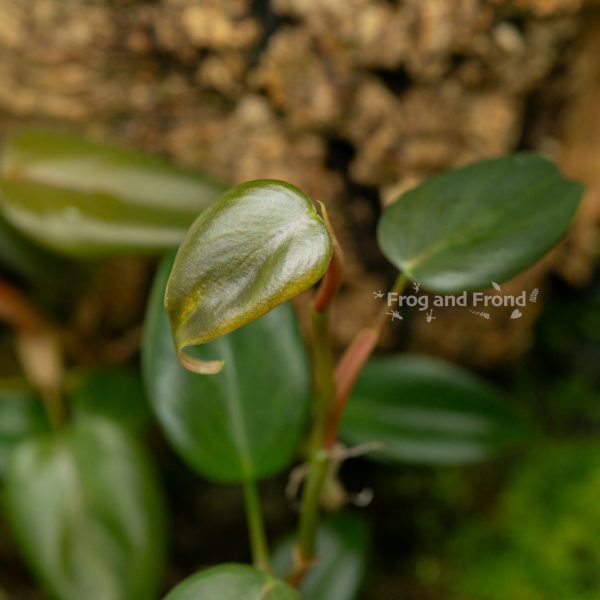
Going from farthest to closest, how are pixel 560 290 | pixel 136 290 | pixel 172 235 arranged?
pixel 560 290 < pixel 136 290 < pixel 172 235

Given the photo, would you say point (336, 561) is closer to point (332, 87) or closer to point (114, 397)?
point (114, 397)

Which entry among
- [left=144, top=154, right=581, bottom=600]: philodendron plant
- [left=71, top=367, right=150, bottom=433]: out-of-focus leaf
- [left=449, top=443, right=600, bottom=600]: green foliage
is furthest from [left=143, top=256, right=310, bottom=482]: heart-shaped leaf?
[left=449, top=443, right=600, bottom=600]: green foliage

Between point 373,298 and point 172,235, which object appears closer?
point 172,235

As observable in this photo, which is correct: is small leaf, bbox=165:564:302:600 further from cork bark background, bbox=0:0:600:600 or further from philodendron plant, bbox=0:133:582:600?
cork bark background, bbox=0:0:600:600

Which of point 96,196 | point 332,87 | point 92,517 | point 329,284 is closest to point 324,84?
point 332,87

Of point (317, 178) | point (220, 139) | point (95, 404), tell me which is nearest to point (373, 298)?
point (317, 178)

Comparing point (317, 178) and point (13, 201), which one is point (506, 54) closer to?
point (317, 178)

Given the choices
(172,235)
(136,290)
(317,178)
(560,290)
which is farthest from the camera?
(560,290)
